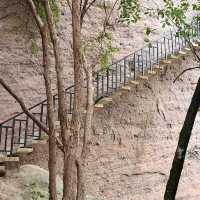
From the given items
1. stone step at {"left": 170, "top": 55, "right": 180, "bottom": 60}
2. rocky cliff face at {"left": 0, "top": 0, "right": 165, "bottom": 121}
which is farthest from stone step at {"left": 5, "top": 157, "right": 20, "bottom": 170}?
stone step at {"left": 170, "top": 55, "right": 180, "bottom": 60}

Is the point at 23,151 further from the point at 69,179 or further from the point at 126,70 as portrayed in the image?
the point at 126,70

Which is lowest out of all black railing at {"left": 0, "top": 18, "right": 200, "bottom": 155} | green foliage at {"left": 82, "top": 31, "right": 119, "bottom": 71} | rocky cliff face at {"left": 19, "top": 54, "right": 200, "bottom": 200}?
rocky cliff face at {"left": 19, "top": 54, "right": 200, "bottom": 200}

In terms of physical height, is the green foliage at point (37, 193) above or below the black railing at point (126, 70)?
below

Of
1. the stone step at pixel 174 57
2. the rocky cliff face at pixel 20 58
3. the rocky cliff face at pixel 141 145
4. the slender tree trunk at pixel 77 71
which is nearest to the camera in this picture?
the slender tree trunk at pixel 77 71

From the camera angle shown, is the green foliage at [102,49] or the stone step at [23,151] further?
the green foliage at [102,49]

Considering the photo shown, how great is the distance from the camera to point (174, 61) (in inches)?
605

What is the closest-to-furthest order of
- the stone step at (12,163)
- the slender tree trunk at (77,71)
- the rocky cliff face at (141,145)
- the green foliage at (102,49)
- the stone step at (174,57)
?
the slender tree trunk at (77,71), the stone step at (12,163), the green foliage at (102,49), the rocky cliff face at (141,145), the stone step at (174,57)

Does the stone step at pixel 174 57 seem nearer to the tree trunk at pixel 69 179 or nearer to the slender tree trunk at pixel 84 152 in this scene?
the slender tree trunk at pixel 84 152

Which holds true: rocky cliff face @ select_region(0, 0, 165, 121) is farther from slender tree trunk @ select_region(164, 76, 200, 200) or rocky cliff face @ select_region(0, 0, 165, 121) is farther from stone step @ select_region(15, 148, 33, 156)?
slender tree trunk @ select_region(164, 76, 200, 200)

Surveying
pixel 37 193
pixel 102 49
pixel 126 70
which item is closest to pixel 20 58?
pixel 102 49

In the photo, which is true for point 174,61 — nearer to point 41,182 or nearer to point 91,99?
point 41,182

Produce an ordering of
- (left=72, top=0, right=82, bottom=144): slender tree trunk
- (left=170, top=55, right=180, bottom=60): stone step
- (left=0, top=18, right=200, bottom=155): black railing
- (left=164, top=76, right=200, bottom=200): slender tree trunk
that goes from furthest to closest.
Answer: (left=170, top=55, right=180, bottom=60): stone step → (left=0, top=18, right=200, bottom=155): black railing → (left=164, top=76, right=200, bottom=200): slender tree trunk → (left=72, top=0, right=82, bottom=144): slender tree trunk

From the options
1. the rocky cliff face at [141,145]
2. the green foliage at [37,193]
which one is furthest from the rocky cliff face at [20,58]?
the green foliage at [37,193]

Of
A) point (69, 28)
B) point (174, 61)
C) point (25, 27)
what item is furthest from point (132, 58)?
point (25, 27)
